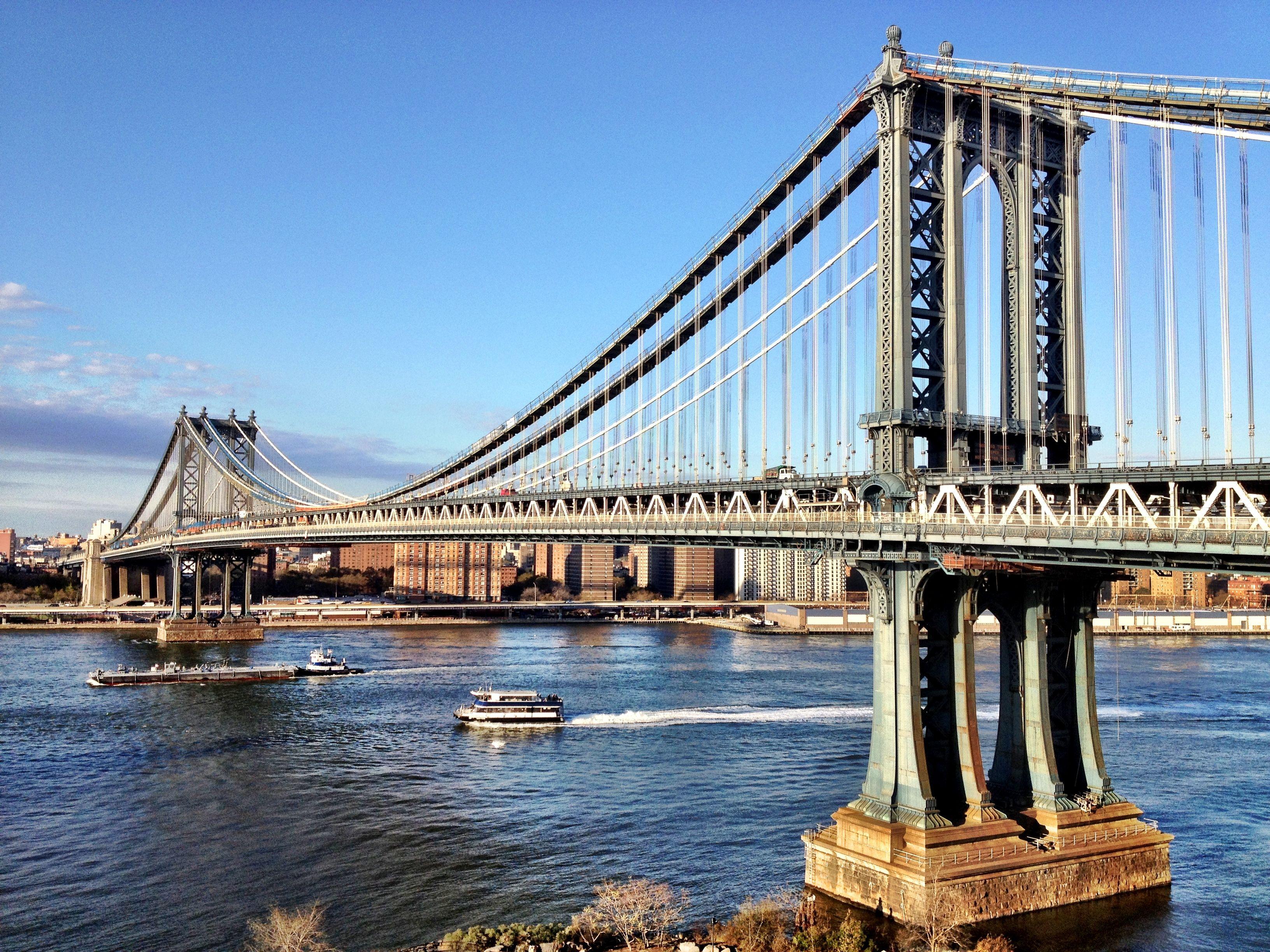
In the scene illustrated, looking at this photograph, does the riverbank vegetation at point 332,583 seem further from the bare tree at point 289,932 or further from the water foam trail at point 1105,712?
the bare tree at point 289,932

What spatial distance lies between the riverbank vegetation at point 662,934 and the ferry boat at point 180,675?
4678cm

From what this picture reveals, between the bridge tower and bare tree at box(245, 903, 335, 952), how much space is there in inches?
417

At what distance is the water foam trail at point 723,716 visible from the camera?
49.4 m

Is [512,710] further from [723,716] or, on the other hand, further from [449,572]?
[449,572]

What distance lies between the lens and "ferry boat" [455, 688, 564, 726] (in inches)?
1949

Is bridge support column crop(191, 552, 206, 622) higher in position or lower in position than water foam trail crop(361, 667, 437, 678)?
higher

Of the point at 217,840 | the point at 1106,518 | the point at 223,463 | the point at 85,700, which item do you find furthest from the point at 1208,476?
the point at 223,463

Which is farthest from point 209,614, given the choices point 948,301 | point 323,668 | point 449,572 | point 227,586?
point 948,301

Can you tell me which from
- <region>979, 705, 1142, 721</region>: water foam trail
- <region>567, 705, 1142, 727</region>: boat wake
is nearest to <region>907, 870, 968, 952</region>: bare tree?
<region>567, 705, 1142, 727</region>: boat wake

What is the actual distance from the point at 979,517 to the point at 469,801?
752 inches

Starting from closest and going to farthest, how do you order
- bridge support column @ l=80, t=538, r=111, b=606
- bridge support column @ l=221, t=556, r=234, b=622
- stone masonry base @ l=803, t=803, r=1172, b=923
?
1. stone masonry base @ l=803, t=803, r=1172, b=923
2. bridge support column @ l=221, t=556, r=234, b=622
3. bridge support column @ l=80, t=538, r=111, b=606

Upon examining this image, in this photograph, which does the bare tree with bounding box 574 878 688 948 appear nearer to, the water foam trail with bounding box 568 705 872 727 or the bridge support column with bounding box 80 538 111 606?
the water foam trail with bounding box 568 705 872 727

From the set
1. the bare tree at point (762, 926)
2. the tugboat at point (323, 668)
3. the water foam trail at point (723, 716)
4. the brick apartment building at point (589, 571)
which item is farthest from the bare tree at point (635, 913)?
the brick apartment building at point (589, 571)

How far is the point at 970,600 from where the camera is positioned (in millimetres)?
24234
